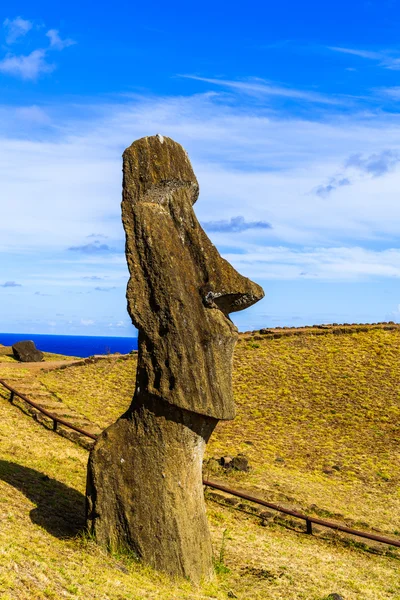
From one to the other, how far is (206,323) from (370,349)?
18287 millimetres

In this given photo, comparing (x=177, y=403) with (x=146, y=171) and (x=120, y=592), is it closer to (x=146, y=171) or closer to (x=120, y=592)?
(x=120, y=592)

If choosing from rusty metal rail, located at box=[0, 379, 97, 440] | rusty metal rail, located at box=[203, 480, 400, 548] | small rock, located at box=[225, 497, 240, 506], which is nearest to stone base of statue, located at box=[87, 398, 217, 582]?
rusty metal rail, located at box=[203, 480, 400, 548]

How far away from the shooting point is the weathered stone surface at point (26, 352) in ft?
105

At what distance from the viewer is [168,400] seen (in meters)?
9.65

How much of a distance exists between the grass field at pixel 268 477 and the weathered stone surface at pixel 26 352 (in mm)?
5745

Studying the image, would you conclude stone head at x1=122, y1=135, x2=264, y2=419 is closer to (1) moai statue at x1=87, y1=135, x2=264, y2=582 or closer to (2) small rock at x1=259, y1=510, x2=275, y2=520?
(1) moai statue at x1=87, y1=135, x2=264, y2=582

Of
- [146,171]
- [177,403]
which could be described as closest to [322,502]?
[177,403]

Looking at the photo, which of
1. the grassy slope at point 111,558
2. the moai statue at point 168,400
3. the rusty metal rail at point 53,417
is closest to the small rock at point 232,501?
the grassy slope at point 111,558

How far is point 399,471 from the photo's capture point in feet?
60.9

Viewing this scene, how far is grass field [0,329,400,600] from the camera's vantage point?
9445 mm

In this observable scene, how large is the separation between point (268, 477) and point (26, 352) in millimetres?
17935

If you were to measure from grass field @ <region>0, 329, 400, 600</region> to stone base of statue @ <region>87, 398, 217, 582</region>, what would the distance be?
312 mm

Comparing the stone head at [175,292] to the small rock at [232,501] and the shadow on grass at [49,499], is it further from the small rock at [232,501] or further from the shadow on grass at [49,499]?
the small rock at [232,501]

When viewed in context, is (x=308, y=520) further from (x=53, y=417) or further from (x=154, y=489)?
(x=53, y=417)
